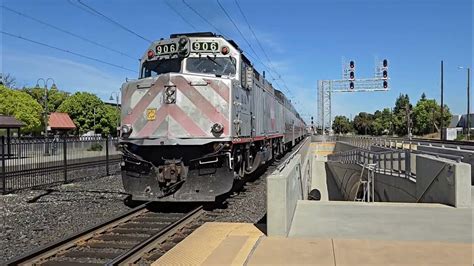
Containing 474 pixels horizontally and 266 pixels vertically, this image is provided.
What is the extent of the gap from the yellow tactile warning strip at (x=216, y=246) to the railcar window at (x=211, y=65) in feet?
14.2

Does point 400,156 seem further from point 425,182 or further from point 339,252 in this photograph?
point 339,252

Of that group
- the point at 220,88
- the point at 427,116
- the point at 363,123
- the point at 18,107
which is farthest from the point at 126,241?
the point at 363,123

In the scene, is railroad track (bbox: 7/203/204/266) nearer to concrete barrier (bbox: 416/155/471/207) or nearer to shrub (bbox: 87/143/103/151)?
concrete barrier (bbox: 416/155/471/207)

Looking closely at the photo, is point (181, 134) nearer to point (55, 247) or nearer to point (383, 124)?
point (55, 247)

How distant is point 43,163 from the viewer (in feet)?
57.5

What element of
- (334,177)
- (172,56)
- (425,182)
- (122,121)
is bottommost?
(334,177)

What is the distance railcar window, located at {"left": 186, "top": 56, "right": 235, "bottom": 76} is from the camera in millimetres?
10688

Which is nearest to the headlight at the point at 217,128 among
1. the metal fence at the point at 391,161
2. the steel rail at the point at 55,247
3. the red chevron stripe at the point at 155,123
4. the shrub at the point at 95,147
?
the red chevron stripe at the point at 155,123

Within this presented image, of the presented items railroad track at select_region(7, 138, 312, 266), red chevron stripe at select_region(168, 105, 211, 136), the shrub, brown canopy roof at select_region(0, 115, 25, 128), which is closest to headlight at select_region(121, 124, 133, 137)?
red chevron stripe at select_region(168, 105, 211, 136)

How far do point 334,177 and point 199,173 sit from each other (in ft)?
69.9

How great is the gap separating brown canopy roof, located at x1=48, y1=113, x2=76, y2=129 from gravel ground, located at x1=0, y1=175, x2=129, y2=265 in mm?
58760

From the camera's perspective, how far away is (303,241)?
605 cm

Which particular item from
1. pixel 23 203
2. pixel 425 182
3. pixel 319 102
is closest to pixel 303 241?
pixel 425 182

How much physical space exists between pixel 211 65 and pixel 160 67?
1.32m
